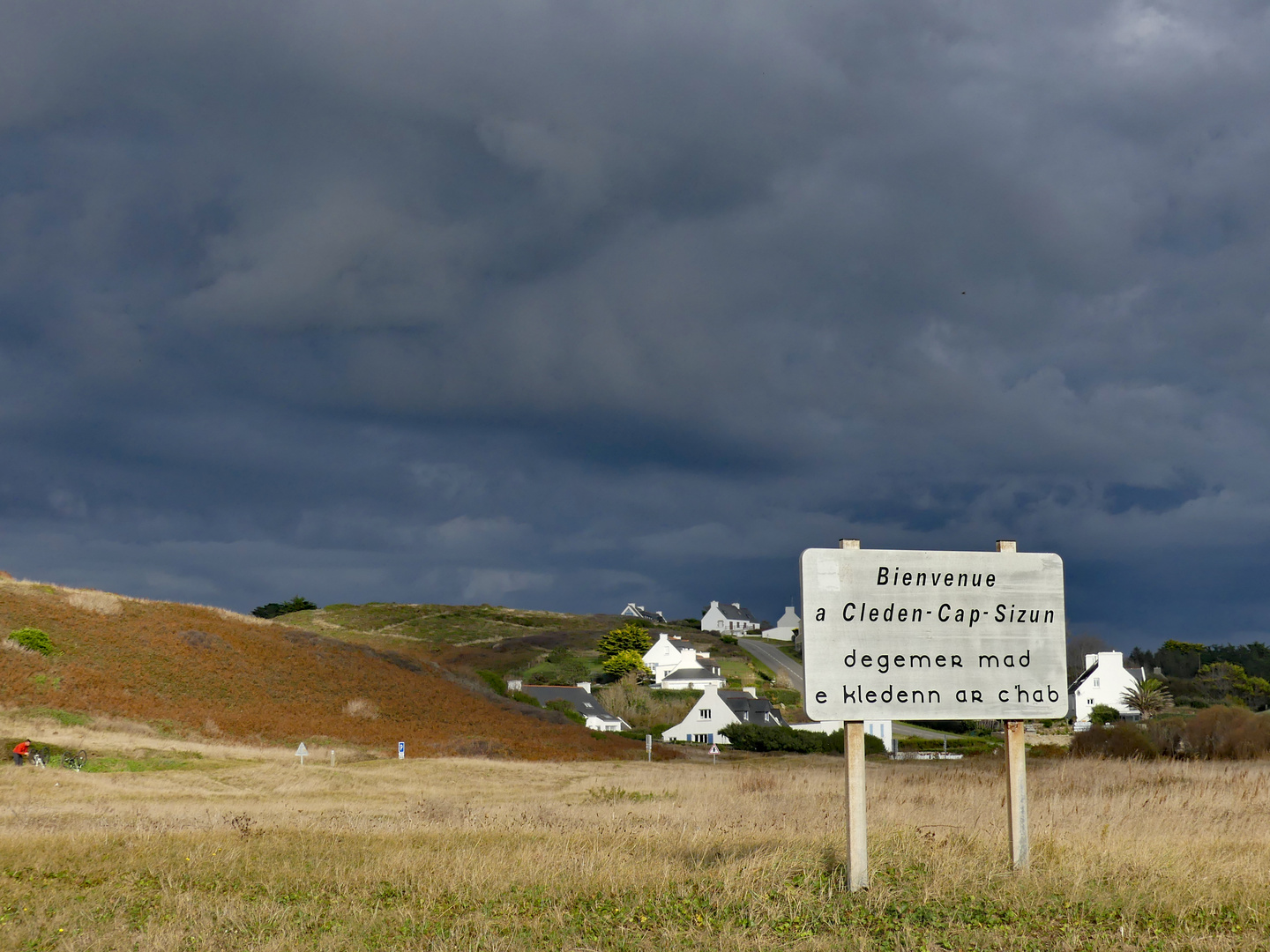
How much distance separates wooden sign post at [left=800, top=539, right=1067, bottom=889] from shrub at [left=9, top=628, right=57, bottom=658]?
49686 mm

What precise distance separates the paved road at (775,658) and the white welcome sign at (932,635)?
116 meters

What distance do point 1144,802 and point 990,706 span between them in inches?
315

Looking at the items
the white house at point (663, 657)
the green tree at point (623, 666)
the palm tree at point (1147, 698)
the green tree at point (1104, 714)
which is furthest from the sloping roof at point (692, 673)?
the palm tree at point (1147, 698)

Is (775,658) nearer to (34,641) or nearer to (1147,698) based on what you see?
(1147,698)

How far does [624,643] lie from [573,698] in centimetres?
4467

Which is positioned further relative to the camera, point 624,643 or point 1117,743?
point 624,643

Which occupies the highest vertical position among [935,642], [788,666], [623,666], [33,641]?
[935,642]

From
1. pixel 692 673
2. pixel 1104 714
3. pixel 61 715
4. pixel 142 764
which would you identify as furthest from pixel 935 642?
pixel 692 673

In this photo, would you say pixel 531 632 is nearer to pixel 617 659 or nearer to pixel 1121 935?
pixel 617 659

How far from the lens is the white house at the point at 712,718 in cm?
8531

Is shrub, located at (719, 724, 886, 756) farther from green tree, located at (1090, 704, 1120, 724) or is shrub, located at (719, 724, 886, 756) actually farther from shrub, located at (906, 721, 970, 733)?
green tree, located at (1090, 704, 1120, 724)

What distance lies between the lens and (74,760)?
33062 millimetres

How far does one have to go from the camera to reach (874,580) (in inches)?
360

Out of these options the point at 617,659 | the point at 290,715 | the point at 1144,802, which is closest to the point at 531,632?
the point at 617,659
